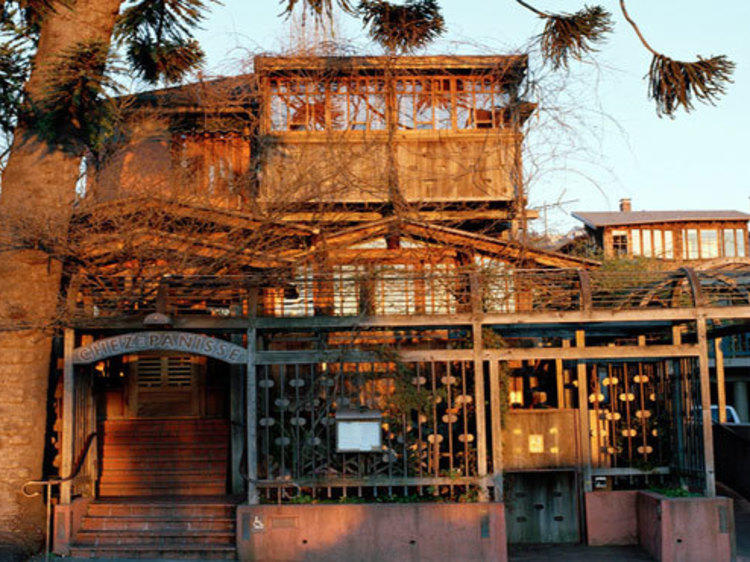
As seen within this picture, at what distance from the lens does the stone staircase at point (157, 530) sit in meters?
12.3

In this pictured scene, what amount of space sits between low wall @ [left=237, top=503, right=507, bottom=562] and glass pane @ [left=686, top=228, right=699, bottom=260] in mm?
31640

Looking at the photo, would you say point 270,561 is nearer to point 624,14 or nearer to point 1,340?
point 1,340

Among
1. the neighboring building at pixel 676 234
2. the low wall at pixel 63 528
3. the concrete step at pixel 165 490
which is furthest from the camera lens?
the neighboring building at pixel 676 234

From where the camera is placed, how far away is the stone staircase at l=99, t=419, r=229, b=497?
48.5 feet

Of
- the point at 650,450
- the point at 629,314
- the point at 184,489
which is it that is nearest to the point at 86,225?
the point at 184,489

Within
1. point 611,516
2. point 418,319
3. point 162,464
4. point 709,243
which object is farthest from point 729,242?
point 162,464

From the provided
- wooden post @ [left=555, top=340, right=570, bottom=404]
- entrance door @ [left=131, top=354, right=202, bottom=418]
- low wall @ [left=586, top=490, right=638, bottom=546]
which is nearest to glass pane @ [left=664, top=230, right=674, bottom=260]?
wooden post @ [left=555, top=340, right=570, bottom=404]

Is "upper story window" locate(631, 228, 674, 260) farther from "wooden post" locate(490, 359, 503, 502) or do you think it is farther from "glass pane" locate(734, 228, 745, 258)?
"wooden post" locate(490, 359, 503, 502)

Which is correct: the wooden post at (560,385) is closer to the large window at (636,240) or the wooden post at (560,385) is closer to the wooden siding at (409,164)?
the wooden siding at (409,164)

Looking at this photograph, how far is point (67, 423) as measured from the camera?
12648mm

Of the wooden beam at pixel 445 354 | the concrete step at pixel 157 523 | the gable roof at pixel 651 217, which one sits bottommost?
the concrete step at pixel 157 523

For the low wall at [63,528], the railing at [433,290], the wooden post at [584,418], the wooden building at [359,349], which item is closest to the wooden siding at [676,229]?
the wooden building at [359,349]

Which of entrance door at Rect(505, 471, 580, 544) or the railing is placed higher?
the railing

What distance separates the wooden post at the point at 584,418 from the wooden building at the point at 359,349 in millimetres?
47
